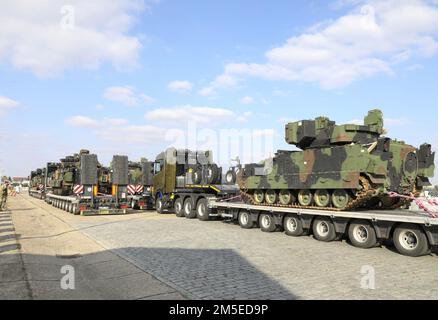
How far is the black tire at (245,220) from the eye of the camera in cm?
1538

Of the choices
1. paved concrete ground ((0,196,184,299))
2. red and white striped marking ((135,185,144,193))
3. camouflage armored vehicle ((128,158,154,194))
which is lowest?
paved concrete ground ((0,196,184,299))

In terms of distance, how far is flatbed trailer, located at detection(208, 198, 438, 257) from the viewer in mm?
9484

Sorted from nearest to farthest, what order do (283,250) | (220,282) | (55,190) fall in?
(220,282) → (283,250) → (55,190)

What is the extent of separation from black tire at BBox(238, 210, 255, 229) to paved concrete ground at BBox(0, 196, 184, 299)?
5.87 meters

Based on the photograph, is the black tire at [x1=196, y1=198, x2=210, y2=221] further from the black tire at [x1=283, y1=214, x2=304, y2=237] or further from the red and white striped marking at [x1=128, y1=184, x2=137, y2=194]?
the red and white striped marking at [x1=128, y1=184, x2=137, y2=194]

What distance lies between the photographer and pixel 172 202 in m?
21.8

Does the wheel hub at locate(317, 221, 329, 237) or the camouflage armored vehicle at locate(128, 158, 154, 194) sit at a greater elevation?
the camouflage armored vehicle at locate(128, 158, 154, 194)

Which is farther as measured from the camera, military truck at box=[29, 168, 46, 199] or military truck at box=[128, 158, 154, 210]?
military truck at box=[29, 168, 46, 199]

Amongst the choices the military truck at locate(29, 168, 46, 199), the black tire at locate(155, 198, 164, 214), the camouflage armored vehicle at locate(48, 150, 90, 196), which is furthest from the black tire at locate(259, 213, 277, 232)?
the military truck at locate(29, 168, 46, 199)

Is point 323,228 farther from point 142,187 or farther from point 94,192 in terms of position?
point 142,187

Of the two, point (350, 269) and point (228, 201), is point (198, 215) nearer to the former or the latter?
point (228, 201)
